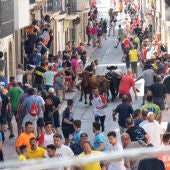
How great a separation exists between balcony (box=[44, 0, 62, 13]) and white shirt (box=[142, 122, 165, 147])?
2660 cm

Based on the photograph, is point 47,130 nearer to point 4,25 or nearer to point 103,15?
point 4,25

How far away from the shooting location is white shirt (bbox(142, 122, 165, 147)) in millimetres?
15234

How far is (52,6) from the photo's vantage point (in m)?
43.4

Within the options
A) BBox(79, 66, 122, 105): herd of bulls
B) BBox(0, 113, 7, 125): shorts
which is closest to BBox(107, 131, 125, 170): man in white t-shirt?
BBox(0, 113, 7, 125): shorts

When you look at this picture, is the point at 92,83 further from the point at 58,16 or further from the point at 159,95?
the point at 58,16

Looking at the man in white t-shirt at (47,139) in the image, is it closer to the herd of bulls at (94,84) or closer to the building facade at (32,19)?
the herd of bulls at (94,84)

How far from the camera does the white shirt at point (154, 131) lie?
15234 mm

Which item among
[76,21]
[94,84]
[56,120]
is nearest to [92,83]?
[94,84]

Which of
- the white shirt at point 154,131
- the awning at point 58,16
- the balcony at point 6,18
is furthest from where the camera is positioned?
the awning at point 58,16

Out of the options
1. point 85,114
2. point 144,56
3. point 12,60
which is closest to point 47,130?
point 85,114

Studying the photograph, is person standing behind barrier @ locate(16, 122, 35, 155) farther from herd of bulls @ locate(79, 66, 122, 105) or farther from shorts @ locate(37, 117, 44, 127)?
herd of bulls @ locate(79, 66, 122, 105)

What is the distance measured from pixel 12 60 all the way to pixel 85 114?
277 inches

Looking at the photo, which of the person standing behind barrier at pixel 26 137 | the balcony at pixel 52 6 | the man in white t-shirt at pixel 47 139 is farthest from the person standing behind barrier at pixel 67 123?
the balcony at pixel 52 6

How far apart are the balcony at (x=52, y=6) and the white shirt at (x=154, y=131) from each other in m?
26.6
